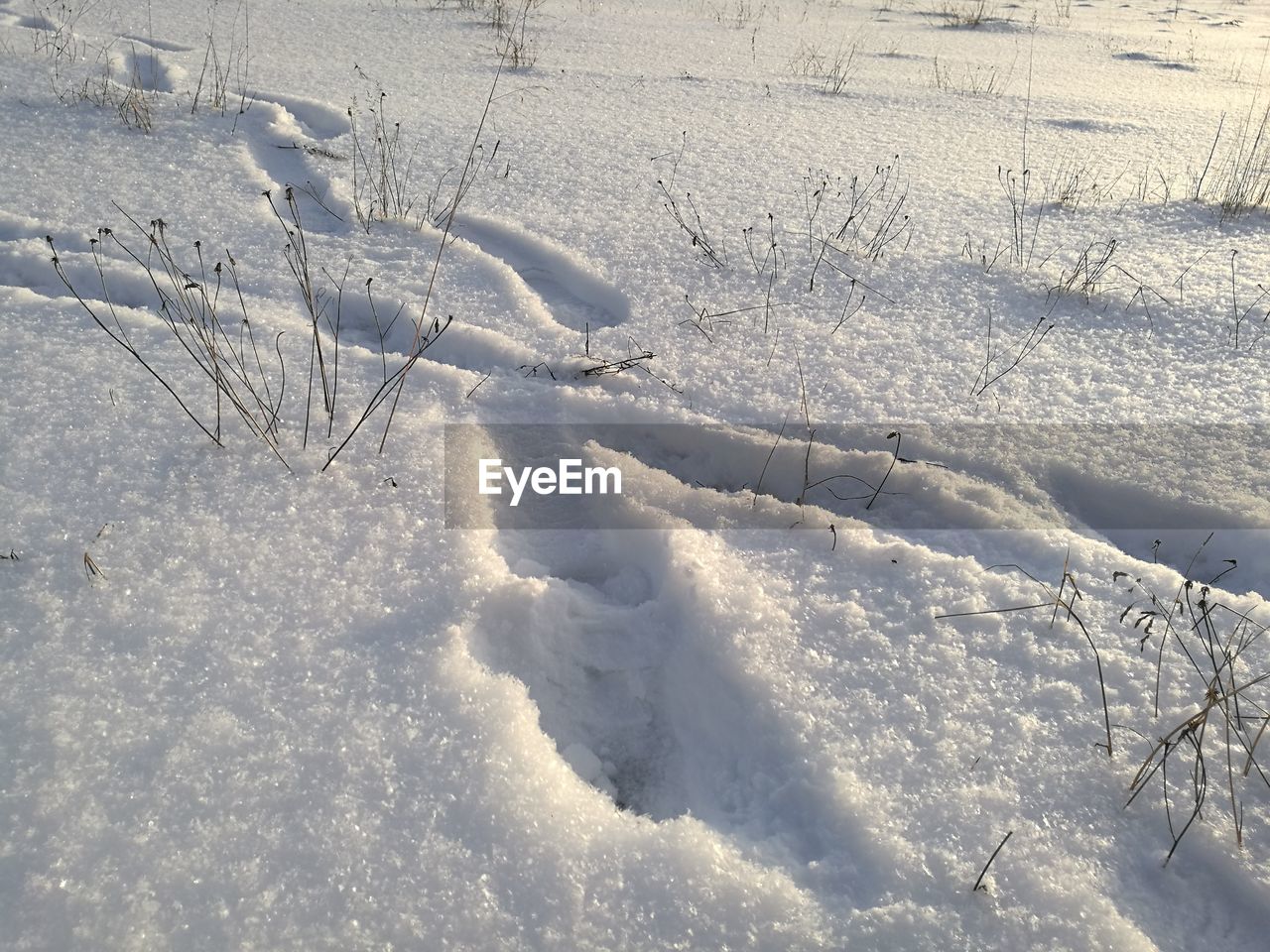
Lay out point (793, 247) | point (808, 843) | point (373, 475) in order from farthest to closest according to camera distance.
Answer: point (793, 247) < point (373, 475) < point (808, 843)

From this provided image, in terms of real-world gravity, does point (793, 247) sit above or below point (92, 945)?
above

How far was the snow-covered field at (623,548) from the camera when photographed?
124 cm

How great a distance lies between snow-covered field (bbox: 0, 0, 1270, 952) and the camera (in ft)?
4.07

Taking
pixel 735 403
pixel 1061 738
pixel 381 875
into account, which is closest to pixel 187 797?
pixel 381 875

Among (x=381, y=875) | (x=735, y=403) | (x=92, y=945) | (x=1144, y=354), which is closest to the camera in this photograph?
(x=92, y=945)

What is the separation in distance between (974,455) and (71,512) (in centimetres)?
199

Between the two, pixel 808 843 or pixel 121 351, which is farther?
pixel 121 351

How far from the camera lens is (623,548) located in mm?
1891

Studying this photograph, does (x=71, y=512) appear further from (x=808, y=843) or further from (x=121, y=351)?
(x=808, y=843)

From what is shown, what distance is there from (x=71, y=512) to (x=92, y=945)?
92cm

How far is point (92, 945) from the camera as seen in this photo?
1.11 m

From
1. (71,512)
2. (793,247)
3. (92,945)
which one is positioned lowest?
(92,945)

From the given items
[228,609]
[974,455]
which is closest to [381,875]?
[228,609]

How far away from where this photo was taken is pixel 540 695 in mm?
1574
